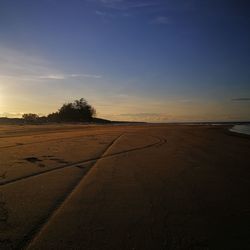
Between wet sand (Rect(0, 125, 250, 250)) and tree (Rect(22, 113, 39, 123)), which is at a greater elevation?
tree (Rect(22, 113, 39, 123))

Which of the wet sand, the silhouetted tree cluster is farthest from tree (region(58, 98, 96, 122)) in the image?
the wet sand

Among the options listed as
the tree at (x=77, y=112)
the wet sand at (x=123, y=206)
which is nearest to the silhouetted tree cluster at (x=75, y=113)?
the tree at (x=77, y=112)

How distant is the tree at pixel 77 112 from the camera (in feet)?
261

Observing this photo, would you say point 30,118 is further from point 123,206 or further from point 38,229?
point 38,229

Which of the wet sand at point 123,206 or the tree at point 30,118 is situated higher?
the tree at point 30,118

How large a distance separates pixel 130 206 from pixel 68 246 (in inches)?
62.2

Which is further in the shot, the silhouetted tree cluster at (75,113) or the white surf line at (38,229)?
the silhouetted tree cluster at (75,113)

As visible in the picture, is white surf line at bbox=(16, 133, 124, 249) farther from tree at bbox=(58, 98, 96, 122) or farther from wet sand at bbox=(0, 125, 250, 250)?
tree at bbox=(58, 98, 96, 122)

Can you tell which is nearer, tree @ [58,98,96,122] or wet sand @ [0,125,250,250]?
wet sand @ [0,125,250,250]

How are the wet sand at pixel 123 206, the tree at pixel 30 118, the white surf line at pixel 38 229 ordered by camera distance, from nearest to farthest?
the white surf line at pixel 38 229 → the wet sand at pixel 123 206 → the tree at pixel 30 118

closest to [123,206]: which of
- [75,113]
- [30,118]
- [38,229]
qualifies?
[38,229]

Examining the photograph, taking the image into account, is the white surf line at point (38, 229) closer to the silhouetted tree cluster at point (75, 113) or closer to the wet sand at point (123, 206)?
the wet sand at point (123, 206)

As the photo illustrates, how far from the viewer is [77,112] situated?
8162 cm

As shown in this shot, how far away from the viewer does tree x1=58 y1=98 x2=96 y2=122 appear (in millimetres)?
79625
